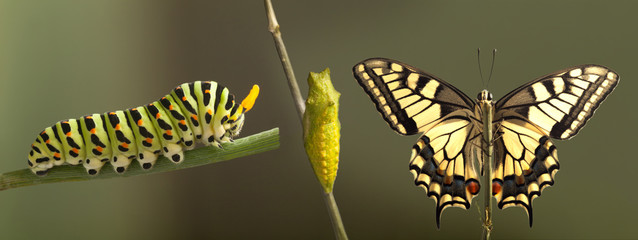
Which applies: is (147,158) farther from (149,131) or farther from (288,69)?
(288,69)

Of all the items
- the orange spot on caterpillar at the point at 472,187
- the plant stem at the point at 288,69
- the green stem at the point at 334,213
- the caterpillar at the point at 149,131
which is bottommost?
the green stem at the point at 334,213

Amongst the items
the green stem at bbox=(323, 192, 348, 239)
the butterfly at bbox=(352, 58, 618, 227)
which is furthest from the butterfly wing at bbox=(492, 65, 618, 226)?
the green stem at bbox=(323, 192, 348, 239)

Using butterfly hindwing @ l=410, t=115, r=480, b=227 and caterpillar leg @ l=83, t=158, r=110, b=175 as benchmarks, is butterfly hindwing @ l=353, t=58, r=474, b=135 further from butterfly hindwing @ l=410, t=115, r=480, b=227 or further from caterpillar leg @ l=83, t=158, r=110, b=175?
caterpillar leg @ l=83, t=158, r=110, b=175

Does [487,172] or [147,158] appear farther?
[147,158]

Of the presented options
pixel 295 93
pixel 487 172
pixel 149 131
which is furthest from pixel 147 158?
pixel 487 172

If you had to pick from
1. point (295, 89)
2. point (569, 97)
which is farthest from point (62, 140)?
point (569, 97)

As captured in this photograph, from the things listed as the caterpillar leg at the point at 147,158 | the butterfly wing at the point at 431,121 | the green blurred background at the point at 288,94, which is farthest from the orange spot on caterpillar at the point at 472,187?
the green blurred background at the point at 288,94

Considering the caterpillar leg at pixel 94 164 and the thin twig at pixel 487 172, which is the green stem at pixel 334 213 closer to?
the thin twig at pixel 487 172
